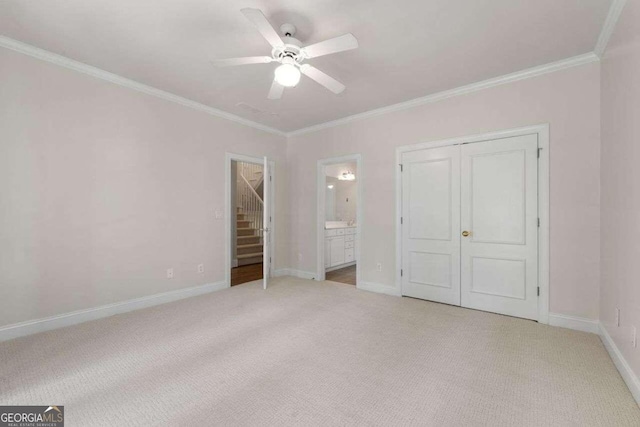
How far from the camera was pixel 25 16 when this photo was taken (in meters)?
2.22

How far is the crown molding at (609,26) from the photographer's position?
202 cm

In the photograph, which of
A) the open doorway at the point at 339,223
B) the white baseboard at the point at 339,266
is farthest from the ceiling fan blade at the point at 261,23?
the white baseboard at the point at 339,266

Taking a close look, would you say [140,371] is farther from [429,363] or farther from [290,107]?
[290,107]

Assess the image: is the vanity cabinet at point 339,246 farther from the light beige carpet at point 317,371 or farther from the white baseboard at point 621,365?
the white baseboard at point 621,365

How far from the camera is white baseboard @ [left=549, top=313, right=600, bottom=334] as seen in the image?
106 inches

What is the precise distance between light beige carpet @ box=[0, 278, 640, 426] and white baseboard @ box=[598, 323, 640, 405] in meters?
0.06

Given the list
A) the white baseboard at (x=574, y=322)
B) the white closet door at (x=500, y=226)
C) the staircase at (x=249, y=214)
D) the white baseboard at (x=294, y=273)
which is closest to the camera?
the white baseboard at (x=574, y=322)

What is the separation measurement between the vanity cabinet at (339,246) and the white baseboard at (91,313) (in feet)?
7.55

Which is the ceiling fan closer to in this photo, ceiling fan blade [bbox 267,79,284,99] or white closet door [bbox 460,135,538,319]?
ceiling fan blade [bbox 267,79,284,99]

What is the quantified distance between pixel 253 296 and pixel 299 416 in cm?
250

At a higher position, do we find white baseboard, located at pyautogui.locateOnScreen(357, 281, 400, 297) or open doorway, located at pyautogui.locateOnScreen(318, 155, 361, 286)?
open doorway, located at pyautogui.locateOnScreen(318, 155, 361, 286)

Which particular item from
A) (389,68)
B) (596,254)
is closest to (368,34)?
(389,68)

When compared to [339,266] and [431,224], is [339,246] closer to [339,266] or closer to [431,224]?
[339,266]

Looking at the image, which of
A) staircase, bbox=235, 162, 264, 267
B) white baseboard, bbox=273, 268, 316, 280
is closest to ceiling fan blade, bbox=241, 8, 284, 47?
white baseboard, bbox=273, 268, 316, 280
